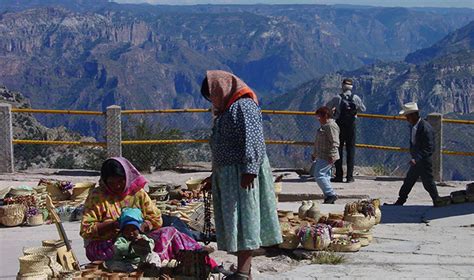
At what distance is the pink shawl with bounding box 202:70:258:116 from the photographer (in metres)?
6.36

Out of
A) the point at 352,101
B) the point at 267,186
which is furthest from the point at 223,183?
the point at 352,101

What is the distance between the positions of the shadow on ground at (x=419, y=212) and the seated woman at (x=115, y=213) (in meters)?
4.26

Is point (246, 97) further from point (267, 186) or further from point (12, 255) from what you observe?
point (12, 255)

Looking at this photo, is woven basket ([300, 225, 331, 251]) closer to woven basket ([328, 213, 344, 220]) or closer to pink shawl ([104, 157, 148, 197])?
woven basket ([328, 213, 344, 220])

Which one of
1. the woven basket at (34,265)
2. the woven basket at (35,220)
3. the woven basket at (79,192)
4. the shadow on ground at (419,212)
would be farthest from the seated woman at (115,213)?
the shadow on ground at (419,212)

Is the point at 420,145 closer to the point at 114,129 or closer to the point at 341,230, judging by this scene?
the point at 341,230

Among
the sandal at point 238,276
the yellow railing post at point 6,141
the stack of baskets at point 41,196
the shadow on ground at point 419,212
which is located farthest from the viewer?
the yellow railing post at point 6,141

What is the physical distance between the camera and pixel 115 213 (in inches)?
272

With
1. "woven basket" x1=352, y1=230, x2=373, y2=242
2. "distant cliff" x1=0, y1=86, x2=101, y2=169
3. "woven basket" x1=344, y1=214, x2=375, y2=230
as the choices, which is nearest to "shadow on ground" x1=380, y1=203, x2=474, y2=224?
"woven basket" x1=344, y1=214, x2=375, y2=230

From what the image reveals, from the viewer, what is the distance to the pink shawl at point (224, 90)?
20.9ft

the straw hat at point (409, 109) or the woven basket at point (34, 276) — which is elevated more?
the straw hat at point (409, 109)

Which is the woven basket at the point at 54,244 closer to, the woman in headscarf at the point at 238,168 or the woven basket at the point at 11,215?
the woman in headscarf at the point at 238,168

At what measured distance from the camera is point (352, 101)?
14289 mm

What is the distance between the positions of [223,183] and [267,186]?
0.35 m
